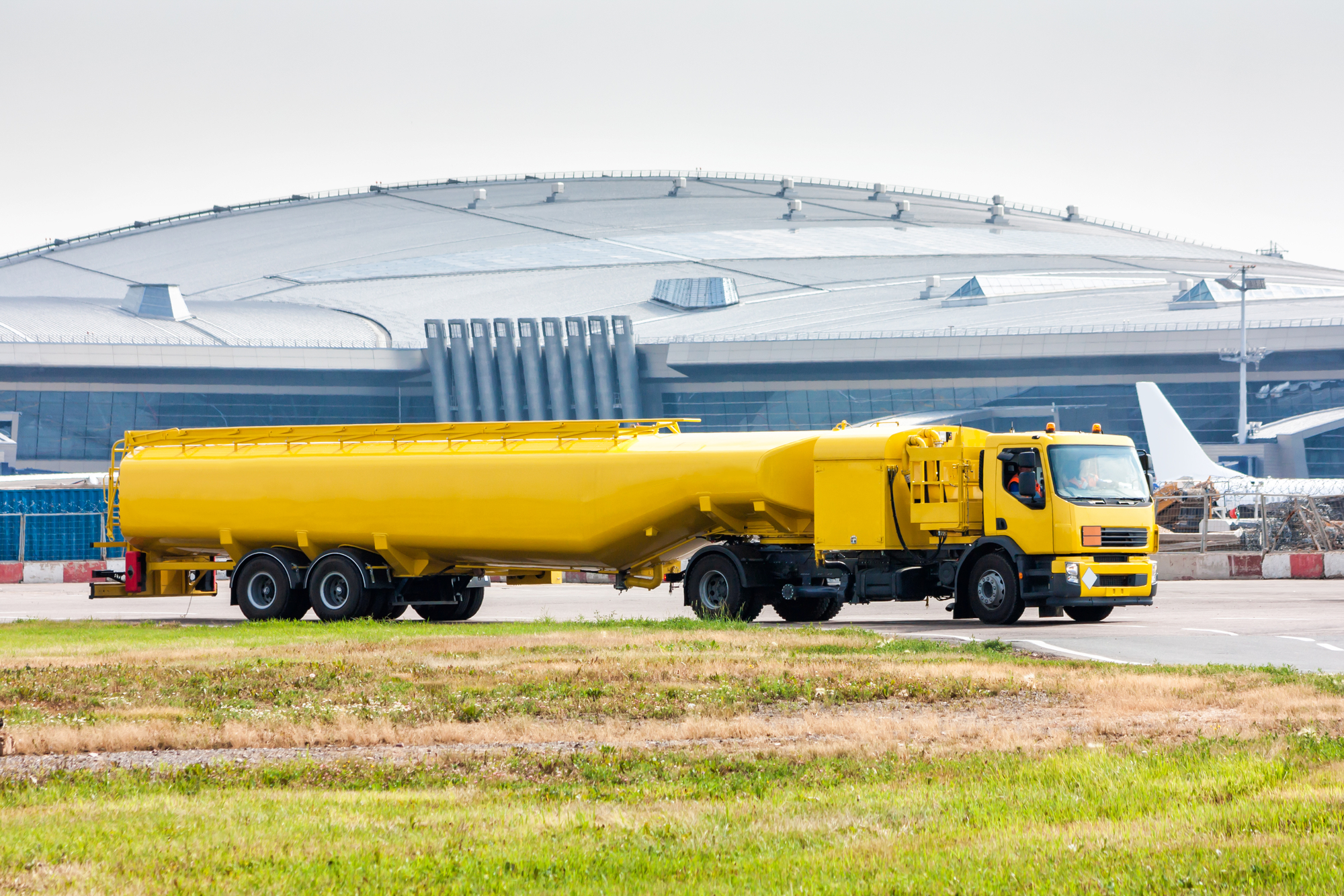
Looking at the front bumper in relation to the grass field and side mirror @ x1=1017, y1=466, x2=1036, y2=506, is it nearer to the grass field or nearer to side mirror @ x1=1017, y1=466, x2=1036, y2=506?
side mirror @ x1=1017, y1=466, x2=1036, y2=506

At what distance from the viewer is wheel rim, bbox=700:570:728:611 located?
23.8 m

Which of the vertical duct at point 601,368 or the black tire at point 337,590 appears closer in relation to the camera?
the black tire at point 337,590

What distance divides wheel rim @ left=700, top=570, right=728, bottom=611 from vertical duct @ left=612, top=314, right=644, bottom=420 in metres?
66.9

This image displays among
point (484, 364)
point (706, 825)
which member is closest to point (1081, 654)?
point (706, 825)

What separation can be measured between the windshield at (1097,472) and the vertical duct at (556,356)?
68.6 m

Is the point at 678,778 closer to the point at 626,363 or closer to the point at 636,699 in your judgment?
the point at 636,699

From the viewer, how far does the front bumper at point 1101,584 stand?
2255cm

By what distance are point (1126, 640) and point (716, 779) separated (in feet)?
37.8

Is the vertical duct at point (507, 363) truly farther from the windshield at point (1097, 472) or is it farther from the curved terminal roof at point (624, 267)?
the windshield at point (1097, 472)

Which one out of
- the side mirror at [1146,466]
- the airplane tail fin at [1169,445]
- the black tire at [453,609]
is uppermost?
the airplane tail fin at [1169,445]

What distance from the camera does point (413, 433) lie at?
26.0m

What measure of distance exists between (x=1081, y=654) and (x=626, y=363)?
75.0m

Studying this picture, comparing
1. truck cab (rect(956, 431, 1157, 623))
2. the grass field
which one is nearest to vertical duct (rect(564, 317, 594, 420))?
truck cab (rect(956, 431, 1157, 623))

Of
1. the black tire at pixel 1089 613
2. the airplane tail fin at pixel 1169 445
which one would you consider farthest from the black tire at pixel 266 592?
the airplane tail fin at pixel 1169 445
